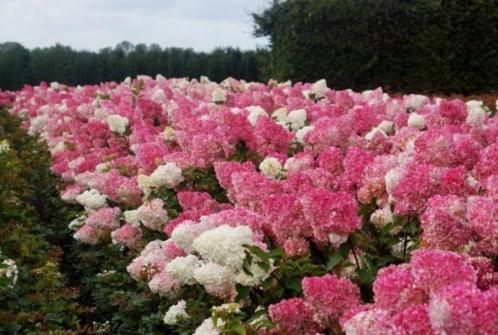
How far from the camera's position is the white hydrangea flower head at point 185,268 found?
2.93 meters

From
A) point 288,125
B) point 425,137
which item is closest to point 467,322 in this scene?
point 425,137

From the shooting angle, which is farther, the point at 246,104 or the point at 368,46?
the point at 368,46

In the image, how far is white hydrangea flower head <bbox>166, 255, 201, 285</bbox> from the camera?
9.61ft

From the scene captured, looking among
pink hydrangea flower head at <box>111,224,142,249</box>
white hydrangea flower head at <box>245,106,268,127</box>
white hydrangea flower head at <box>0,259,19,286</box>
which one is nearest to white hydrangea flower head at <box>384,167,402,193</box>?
pink hydrangea flower head at <box>111,224,142,249</box>

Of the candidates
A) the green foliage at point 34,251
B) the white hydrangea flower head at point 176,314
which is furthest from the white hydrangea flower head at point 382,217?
the green foliage at point 34,251

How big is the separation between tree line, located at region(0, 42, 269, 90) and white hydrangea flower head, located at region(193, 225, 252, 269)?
1970 centimetres

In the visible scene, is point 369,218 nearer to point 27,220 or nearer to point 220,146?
point 220,146

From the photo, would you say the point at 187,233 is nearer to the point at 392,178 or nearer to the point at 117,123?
the point at 392,178

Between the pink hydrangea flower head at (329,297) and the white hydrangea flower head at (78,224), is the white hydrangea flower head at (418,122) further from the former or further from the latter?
the pink hydrangea flower head at (329,297)

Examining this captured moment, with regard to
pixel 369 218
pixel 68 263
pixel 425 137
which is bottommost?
pixel 68 263

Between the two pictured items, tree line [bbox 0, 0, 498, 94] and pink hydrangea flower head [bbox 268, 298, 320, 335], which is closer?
pink hydrangea flower head [bbox 268, 298, 320, 335]

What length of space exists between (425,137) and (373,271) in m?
0.81

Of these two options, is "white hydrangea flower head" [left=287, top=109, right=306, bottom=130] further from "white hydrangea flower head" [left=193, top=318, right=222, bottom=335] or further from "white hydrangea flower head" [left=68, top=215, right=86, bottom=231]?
"white hydrangea flower head" [left=193, top=318, right=222, bottom=335]

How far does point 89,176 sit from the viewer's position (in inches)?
207
